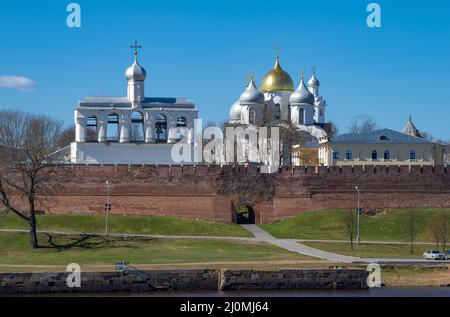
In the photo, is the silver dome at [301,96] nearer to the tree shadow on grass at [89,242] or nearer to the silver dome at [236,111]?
the silver dome at [236,111]

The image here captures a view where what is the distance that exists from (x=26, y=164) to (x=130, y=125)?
12.8 metres

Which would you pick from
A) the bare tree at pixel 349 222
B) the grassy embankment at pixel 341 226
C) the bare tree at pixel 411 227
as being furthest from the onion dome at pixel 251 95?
the bare tree at pixel 411 227

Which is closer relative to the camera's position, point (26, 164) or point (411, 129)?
point (26, 164)

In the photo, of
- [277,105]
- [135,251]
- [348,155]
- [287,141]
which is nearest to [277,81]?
[277,105]

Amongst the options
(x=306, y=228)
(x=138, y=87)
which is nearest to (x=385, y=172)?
(x=306, y=228)

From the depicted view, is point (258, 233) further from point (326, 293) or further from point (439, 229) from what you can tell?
point (326, 293)

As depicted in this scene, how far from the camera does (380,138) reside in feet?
205

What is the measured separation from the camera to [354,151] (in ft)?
204

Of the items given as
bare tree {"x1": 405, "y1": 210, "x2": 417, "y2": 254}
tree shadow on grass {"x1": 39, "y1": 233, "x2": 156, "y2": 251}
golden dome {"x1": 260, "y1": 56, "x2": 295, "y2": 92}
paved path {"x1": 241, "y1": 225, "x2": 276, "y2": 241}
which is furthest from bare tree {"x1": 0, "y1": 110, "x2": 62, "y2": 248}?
golden dome {"x1": 260, "y1": 56, "x2": 295, "y2": 92}

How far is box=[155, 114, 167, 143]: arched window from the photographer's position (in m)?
61.7

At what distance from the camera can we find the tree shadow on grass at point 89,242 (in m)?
45.5

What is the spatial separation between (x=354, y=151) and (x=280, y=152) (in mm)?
4822

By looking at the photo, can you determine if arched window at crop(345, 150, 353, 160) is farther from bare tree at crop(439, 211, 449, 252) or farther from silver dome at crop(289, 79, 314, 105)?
silver dome at crop(289, 79, 314, 105)

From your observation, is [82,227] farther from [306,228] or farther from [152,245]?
[306,228]
